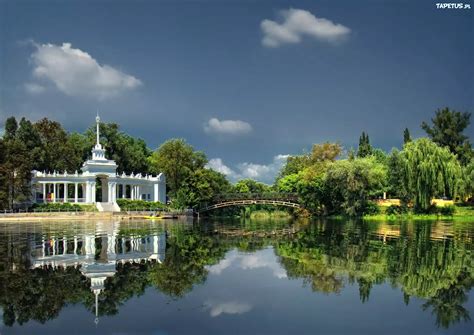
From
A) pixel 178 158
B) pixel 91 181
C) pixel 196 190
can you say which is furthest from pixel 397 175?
pixel 91 181

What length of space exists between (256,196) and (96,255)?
152 feet

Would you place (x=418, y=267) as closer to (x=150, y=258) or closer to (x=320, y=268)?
(x=320, y=268)

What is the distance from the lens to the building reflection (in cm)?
1178

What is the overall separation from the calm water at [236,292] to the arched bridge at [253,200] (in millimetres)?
41357

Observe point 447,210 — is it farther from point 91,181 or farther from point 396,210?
point 91,181

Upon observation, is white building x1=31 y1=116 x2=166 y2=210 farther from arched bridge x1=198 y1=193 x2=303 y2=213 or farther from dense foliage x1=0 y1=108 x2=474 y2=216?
→ arched bridge x1=198 y1=193 x2=303 y2=213

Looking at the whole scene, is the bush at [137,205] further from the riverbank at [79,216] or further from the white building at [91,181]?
the riverbank at [79,216]

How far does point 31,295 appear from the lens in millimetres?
9297

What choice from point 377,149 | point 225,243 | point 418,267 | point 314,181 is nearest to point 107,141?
point 314,181

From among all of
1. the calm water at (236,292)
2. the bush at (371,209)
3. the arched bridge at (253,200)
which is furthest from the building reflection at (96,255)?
the arched bridge at (253,200)

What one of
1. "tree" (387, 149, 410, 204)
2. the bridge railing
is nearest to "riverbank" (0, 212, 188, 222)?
the bridge railing

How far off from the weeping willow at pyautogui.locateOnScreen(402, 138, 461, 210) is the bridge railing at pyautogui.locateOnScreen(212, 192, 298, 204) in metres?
14.8

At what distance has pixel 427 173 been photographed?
4709 cm

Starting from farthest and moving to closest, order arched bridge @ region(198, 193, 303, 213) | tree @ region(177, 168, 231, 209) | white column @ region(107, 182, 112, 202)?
1. arched bridge @ region(198, 193, 303, 213)
2. white column @ region(107, 182, 112, 202)
3. tree @ region(177, 168, 231, 209)
